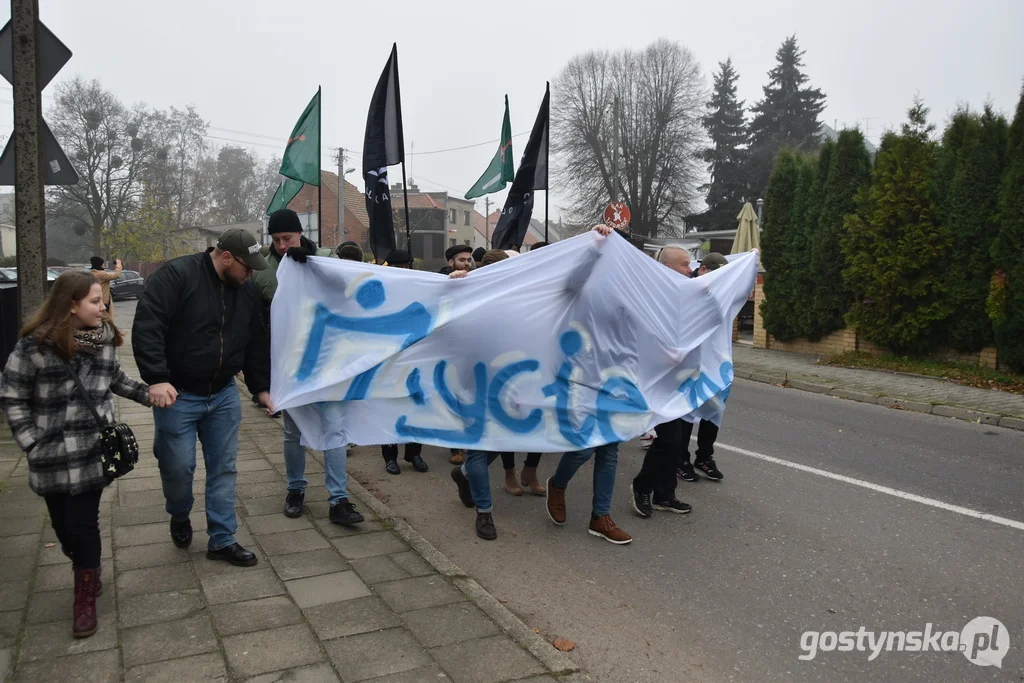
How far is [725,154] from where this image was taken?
171 feet

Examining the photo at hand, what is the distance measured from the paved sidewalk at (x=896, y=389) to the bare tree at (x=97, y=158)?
46199 millimetres

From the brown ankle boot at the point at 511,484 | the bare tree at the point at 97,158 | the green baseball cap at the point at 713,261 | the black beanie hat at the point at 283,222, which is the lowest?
the brown ankle boot at the point at 511,484

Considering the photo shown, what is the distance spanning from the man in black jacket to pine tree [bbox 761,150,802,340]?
14.6m

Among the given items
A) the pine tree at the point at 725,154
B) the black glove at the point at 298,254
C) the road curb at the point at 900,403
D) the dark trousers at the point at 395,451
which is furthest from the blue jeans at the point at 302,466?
the pine tree at the point at 725,154

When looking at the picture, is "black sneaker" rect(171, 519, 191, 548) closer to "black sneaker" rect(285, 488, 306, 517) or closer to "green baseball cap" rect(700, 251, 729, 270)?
"black sneaker" rect(285, 488, 306, 517)

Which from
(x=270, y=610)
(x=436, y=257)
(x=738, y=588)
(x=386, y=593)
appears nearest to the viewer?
(x=270, y=610)

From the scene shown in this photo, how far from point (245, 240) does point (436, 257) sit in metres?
65.2

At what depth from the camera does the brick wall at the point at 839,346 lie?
13.1 meters

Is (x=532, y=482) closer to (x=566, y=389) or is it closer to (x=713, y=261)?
(x=566, y=389)

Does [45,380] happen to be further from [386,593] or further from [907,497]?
[907,497]

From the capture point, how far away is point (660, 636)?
151 inches

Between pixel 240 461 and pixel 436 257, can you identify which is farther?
pixel 436 257

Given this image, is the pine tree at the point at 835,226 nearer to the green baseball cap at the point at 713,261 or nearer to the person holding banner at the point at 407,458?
the green baseball cap at the point at 713,261

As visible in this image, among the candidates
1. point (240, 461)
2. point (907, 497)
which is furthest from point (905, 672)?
point (240, 461)
